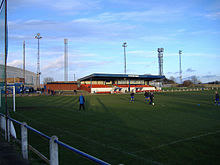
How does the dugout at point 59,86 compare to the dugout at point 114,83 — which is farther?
the dugout at point 59,86

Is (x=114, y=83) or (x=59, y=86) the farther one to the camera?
(x=114, y=83)

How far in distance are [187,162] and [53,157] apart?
3.83 meters

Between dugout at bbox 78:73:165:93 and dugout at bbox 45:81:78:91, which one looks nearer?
dugout at bbox 78:73:165:93

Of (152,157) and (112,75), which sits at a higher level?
(112,75)

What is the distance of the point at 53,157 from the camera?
383 cm

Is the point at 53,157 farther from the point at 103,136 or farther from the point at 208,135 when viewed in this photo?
the point at 208,135

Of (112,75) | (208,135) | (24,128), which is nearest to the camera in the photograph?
(24,128)

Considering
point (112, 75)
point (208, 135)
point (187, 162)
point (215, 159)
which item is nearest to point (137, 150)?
point (187, 162)

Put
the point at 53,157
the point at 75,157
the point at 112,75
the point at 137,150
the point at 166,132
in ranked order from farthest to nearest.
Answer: the point at 112,75, the point at 166,132, the point at 137,150, the point at 75,157, the point at 53,157

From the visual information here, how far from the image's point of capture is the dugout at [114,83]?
57.9 m

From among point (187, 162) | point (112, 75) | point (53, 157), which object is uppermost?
point (112, 75)

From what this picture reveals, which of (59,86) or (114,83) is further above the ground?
(114,83)

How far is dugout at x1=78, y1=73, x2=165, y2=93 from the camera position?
57875 millimetres

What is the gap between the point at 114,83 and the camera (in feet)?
229
